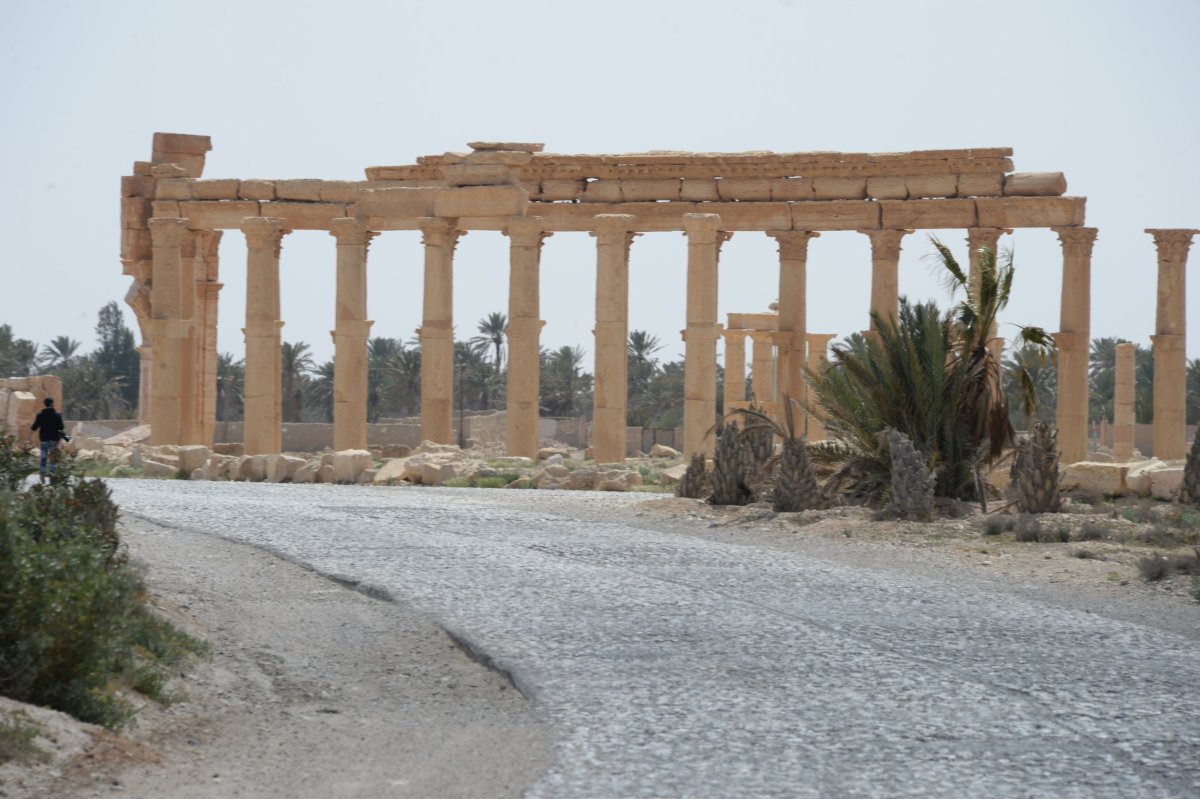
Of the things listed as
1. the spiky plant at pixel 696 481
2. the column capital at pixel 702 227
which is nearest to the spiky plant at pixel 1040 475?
the spiky plant at pixel 696 481

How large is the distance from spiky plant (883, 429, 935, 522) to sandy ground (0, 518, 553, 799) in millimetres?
9173

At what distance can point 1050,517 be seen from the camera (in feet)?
70.1

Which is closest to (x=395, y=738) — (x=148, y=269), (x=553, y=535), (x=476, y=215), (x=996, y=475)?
(x=553, y=535)

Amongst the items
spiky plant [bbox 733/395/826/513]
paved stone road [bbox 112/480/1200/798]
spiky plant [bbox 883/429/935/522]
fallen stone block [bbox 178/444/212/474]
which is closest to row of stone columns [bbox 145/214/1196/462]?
fallen stone block [bbox 178/444/212/474]

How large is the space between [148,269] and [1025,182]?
72.1 feet

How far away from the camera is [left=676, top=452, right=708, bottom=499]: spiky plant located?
25.3m

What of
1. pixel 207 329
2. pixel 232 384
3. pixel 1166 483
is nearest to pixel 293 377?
pixel 232 384

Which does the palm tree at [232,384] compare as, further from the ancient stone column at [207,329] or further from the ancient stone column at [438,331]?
the ancient stone column at [438,331]

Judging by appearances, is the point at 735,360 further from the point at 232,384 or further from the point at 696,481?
the point at 232,384

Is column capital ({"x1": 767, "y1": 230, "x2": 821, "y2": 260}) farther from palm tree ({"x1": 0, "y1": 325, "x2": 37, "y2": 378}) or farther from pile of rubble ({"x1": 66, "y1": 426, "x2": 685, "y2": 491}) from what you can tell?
palm tree ({"x1": 0, "y1": 325, "x2": 37, "y2": 378})

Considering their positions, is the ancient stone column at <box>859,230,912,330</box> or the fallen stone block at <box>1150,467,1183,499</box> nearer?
the fallen stone block at <box>1150,467,1183,499</box>

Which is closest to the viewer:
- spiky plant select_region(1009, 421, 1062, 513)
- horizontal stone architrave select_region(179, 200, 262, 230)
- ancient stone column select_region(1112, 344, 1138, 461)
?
spiky plant select_region(1009, 421, 1062, 513)

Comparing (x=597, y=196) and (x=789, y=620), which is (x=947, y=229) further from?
(x=789, y=620)

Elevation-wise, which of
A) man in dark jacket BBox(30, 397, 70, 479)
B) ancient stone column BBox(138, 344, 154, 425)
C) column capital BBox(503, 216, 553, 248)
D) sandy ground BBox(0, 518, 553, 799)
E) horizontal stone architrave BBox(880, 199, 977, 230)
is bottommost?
sandy ground BBox(0, 518, 553, 799)
